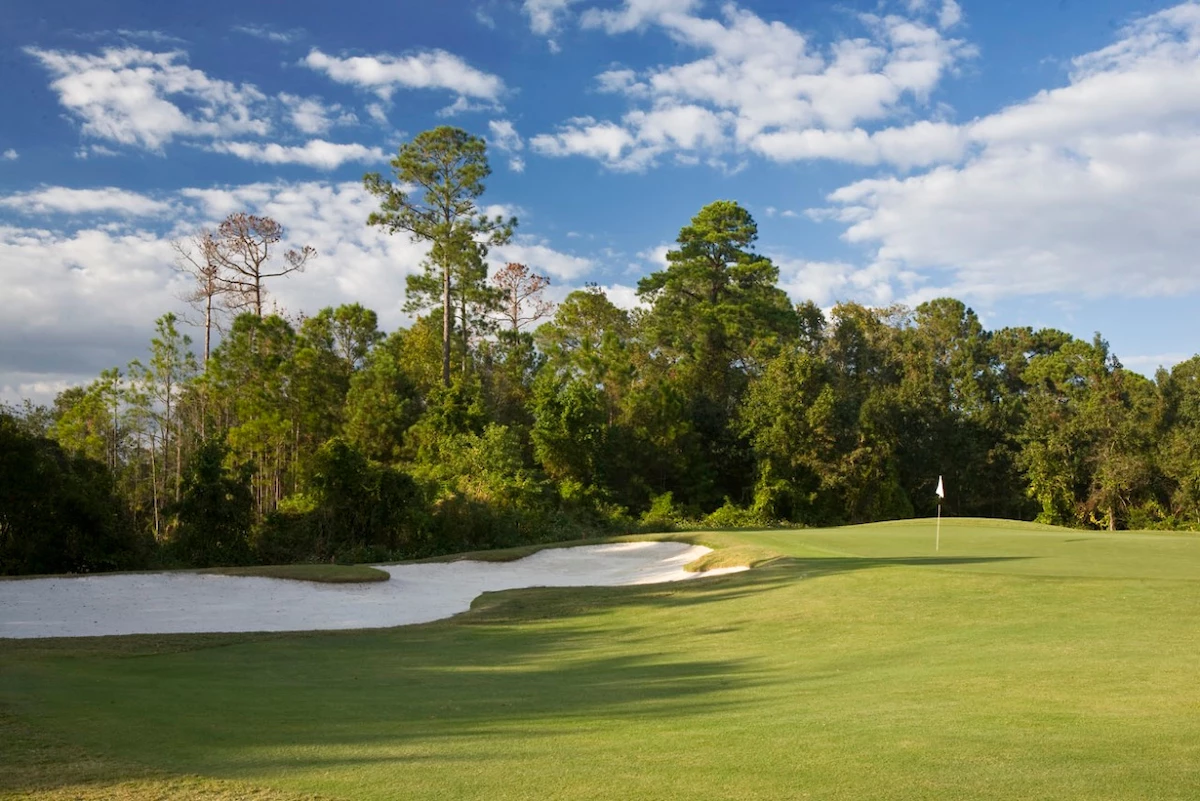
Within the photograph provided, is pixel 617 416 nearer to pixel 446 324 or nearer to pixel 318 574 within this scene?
pixel 446 324

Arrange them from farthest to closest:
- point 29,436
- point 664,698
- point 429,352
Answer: point 429,352 → point 29,436 → point 664,698

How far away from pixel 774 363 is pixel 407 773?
4042 centimetres

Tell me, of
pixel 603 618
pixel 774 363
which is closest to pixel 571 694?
pixel 603 618

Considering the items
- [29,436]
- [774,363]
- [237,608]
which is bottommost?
[237,608]

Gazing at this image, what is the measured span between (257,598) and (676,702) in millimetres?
11947

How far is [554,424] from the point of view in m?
39.7

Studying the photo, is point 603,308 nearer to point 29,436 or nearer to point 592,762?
point 29,436

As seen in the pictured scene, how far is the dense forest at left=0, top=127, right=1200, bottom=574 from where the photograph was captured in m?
26.1

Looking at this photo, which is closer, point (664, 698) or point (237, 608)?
point (664, 698)

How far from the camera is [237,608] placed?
16.3m

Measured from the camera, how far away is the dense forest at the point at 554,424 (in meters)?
26.1

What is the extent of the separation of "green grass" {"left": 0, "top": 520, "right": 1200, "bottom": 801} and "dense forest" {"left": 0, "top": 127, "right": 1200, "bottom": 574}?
1254 centimetres

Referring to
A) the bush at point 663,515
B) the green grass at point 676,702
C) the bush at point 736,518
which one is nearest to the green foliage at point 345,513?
the bush at point 663,515

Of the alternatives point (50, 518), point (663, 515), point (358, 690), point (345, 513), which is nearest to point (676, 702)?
point (358, 690)
